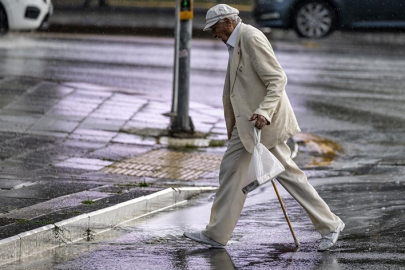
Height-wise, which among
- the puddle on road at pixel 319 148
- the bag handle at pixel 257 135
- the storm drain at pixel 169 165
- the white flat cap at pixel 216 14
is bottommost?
the puddle on road at pixel 319 148

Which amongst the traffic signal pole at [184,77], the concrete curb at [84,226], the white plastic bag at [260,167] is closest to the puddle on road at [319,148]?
the traffic signal pole at [184,77]

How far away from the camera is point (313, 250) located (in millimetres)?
6801

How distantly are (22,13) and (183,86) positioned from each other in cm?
856

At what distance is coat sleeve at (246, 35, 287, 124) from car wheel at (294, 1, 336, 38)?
15.3 meters

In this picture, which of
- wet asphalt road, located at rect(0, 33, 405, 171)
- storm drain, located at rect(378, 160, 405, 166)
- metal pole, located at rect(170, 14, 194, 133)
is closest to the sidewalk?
metal pole, located at rect(170, 14, 194, 133)

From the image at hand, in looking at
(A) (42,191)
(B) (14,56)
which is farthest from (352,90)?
(A) (42,191)

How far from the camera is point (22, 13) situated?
768 inches

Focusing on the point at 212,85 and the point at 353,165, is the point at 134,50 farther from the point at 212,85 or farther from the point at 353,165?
the point at 353,165

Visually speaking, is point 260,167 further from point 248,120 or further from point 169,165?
point 169,165

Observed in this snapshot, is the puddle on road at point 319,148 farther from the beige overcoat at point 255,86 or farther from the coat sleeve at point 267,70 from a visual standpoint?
A: the coat sleeve at point 267,70

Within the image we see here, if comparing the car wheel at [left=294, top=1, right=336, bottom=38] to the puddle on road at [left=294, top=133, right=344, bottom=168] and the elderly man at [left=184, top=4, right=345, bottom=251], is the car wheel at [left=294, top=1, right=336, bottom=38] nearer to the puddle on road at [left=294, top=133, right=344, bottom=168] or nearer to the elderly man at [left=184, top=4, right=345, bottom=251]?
the puddle on road at [left=294, top=133, right=344, bottom=168]

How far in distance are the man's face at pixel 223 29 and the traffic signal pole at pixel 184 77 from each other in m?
5.17

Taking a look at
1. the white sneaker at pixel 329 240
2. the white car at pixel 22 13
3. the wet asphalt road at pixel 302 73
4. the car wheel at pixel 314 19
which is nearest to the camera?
the white sneaker at pixel 329 240

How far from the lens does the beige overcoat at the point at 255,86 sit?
663cm
